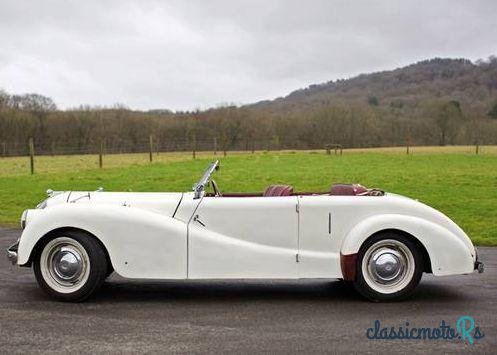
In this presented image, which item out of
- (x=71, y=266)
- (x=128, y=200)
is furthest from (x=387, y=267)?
(x=71, y=266)

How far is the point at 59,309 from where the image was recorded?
506cm

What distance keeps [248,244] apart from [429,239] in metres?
1.67

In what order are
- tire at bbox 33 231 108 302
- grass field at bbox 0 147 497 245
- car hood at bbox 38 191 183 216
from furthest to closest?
1. grass field at bbox 0 147 497 245
2. car hood at bbox 38 191 183 216
3. tire at bbox 33 231 108 302

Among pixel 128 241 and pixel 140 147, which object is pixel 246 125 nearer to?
pixel 140 147

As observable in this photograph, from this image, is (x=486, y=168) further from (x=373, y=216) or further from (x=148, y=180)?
(x=373, y=216)

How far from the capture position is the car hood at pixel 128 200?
18.7ft

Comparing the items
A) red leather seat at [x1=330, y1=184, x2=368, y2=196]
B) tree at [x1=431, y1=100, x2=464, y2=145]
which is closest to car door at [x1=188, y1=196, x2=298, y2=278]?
red leather seat at [x1=330, y1=184, x2=368, y2=196]

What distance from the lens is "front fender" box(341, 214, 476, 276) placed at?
5344mm

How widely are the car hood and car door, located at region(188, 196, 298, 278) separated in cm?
35

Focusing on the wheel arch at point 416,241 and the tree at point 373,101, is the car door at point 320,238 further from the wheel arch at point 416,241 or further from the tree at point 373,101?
the tree at point 373,101

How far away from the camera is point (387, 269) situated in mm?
5387

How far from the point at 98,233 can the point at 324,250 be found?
2.09m

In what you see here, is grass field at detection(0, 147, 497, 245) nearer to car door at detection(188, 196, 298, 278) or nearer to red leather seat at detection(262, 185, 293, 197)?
red leather seat at detection(262, 185, 293, 197)

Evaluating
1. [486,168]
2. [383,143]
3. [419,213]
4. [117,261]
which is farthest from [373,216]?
[383,143]
